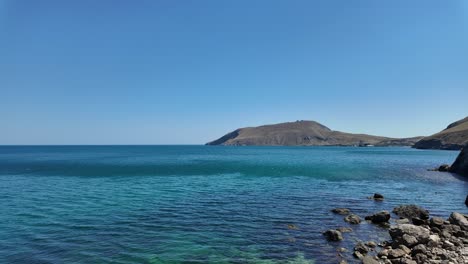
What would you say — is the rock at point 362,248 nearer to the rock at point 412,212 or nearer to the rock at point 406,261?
the rock at point 406,261

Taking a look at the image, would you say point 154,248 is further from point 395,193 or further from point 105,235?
point 395,193

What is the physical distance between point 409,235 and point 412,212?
11543 mm

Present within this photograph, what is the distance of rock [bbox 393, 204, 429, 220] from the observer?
3089 centimetres

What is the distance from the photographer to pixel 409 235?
22.3 m

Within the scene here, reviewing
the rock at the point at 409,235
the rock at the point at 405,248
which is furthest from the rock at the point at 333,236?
the rock at the point at 405,248

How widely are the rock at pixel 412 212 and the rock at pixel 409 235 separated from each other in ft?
31.5

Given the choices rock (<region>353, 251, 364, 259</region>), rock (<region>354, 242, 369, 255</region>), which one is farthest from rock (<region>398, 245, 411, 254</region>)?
rock (<region>353, 251, 364, 259</region>)

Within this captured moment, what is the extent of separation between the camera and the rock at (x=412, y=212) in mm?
30888

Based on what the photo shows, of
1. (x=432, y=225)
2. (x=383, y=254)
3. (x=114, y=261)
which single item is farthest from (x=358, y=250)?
(x=114, y=261)

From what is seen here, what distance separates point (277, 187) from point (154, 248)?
3412cm

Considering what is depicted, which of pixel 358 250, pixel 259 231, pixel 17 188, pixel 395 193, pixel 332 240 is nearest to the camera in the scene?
pixel 358 250

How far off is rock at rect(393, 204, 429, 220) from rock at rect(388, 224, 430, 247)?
9.60 m

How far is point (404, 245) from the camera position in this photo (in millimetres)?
21531

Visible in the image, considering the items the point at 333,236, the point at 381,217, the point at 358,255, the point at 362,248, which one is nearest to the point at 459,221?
the point at 381,217
